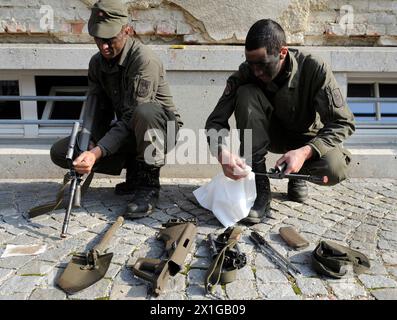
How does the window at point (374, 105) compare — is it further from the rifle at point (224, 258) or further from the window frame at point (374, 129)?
the rifle at point (224, 258)

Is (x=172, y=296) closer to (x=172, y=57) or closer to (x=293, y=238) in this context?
(x=293, y=238)

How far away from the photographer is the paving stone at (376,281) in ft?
7.47

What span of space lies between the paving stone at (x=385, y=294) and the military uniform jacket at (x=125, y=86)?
1888mm

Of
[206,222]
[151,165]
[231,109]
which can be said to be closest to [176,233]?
[206,222]

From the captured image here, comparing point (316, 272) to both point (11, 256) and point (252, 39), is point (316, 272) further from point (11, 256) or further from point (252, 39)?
point (11, 256)

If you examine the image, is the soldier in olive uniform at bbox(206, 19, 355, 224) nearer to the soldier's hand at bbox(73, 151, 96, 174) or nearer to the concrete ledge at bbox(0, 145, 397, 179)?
the soldier's hand at bbox(73, 151, 96, 174)

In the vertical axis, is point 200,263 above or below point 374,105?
below

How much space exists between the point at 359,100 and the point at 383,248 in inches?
82.0

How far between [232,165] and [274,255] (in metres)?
0.64

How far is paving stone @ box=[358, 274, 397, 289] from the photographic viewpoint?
7.47 feet

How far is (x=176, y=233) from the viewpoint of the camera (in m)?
2.68

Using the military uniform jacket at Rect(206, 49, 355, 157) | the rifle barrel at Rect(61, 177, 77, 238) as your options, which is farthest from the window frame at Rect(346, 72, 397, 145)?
the rifle barrel at Rect(61, 177, 77, 238)

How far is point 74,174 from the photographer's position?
281cm

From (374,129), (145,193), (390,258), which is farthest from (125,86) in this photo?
(374,129)
